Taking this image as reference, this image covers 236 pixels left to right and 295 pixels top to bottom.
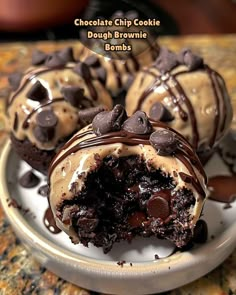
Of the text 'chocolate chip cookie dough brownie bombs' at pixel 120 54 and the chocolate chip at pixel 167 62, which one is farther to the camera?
the text 'chocolate chip cookie dough brownie bombs' at pixel 120 54

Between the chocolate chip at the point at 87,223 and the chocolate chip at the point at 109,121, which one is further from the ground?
the chocolate chip at the point at 109,121

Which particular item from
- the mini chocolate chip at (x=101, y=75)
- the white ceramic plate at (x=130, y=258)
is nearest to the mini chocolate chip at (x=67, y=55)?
the mini chocolate chip at (x=101, y=75)

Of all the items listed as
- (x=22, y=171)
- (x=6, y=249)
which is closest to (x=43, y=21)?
(x=22, y=171)

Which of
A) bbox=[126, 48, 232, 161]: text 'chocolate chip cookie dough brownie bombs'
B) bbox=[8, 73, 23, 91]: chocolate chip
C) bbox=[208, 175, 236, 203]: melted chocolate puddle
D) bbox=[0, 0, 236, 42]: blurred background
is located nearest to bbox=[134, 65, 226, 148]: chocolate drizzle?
bbox=[126, 48, 232, 161]: text 'chocolate chip cookie dough brownie bombs'

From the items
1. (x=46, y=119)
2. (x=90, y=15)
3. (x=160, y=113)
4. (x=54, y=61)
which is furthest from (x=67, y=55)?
(x=90, y=15)

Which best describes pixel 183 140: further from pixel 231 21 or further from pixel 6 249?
pixel 231 21

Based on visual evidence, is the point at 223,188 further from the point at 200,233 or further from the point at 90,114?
the point at 90,114

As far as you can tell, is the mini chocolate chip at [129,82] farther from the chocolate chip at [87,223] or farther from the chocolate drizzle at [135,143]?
the chocolate chip at [87,223]
